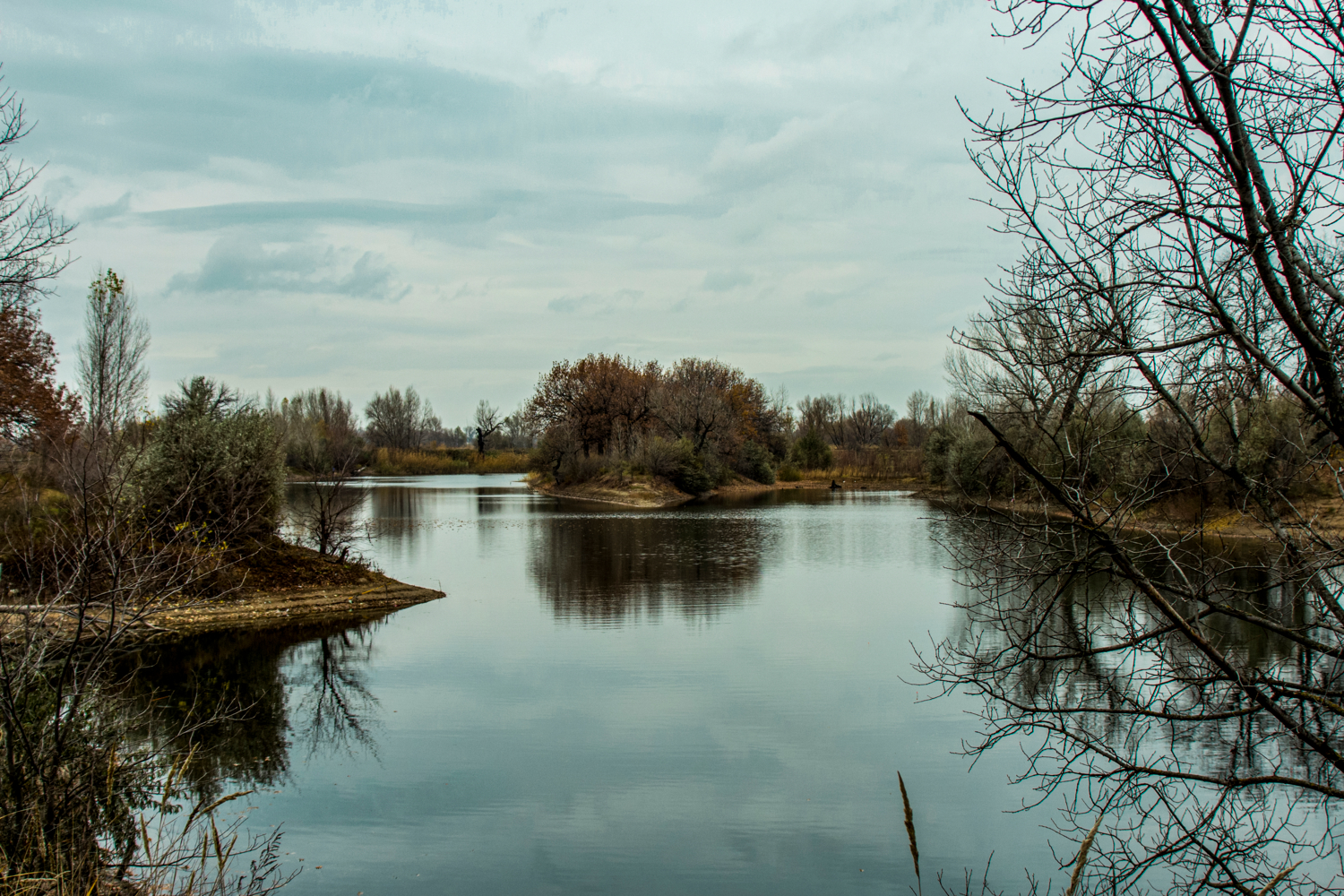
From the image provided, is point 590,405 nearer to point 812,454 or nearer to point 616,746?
point 812,454

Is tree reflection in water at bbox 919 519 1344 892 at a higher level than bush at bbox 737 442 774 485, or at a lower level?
lower

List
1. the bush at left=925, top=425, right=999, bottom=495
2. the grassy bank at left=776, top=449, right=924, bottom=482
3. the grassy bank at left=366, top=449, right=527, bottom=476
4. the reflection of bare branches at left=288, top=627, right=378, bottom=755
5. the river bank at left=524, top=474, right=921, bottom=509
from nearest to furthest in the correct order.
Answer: the reflection of bare branches at left=288, top=627, right=378, bottom=755 → the bush at left=925, top=425, right=999, bottom=495 → the river bank at left=524, top=474, right=921, bottom=509 → the grassy bank at left=776, top=449, right=924, bottom=482 → the grassy bank at left=366, top=449, right=527, bottom=476

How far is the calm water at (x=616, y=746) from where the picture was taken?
6344mm

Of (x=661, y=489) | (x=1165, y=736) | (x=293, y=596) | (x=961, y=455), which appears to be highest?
(x=961, y=455)

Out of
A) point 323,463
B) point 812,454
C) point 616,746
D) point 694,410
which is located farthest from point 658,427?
point 616,746

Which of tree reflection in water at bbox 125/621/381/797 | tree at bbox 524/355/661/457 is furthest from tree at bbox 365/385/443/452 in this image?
tree reflection in water at bbox 125/621/381/797

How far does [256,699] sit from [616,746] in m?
4.26

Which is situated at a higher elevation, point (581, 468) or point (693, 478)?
point (581, 468)

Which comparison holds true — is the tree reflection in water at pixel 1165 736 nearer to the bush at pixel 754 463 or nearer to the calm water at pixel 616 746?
the calm water at pixel 616 746

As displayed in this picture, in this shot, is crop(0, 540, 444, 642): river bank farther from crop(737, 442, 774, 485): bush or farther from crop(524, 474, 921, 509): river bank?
crop(737, 442, 774, 485): bush

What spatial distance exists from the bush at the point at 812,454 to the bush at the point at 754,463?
6.27 meters

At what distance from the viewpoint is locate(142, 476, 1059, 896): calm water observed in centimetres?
634

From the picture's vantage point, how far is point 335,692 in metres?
10.4

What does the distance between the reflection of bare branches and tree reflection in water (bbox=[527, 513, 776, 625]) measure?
12.1 ft
